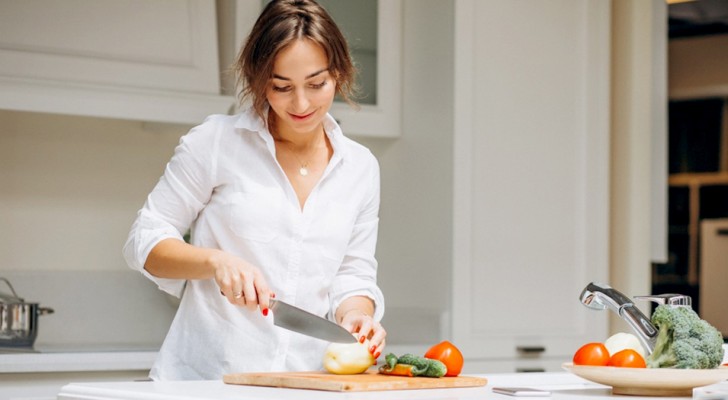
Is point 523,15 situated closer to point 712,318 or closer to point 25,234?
point 25,234

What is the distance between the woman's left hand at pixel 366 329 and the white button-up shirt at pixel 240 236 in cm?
10

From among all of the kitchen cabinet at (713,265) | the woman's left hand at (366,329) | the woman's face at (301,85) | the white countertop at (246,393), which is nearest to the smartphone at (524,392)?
the white countertop at (246,393)

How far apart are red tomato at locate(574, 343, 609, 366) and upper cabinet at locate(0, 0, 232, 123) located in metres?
1.70

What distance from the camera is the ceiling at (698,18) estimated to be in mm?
6051

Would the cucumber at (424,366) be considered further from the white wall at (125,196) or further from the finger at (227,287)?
the white wall at (125,196)

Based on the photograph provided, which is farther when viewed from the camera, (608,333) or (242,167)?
(608,333)

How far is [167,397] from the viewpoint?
136cm

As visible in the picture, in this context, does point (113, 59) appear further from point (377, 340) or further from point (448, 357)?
point (448, 357)

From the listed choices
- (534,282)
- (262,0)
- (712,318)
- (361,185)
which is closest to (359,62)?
(262,0)

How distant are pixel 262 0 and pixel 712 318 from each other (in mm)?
3879

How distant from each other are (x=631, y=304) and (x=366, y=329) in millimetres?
420

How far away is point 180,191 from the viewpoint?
187 centimetres

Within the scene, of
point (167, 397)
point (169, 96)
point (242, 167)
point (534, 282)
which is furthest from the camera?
point (534, 282)

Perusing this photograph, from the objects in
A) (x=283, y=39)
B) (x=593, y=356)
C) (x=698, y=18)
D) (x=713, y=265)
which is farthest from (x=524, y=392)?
(x=698, y=18)
